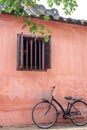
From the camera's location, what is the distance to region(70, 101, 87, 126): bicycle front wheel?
10.3 meters

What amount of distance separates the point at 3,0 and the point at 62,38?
5.44 metres

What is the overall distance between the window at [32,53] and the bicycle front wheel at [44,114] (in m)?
1.12

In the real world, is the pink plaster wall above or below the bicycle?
above

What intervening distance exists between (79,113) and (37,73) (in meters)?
1.78

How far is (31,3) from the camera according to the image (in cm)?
539

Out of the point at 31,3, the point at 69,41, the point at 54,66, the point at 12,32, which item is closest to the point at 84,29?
the point at 69,41

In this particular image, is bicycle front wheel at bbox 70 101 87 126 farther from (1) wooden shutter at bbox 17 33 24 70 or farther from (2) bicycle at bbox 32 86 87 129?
(1) wooden shutter at bbox 17 33 24 70

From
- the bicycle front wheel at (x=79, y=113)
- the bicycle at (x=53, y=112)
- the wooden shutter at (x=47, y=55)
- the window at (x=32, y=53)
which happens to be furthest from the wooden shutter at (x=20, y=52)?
the bicycle front wheel at (x=79, y=113)

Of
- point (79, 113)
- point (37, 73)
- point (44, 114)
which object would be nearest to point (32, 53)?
point (37, 73)

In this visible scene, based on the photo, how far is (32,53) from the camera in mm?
9883

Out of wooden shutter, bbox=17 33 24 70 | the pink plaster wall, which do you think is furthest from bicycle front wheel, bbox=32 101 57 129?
wooden shutter, bbox=17 33 24 70

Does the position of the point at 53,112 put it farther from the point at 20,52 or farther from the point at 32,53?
the point at 20,52

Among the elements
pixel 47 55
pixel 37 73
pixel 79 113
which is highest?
pixel 47 55

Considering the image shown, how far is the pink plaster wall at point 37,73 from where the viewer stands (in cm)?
967
